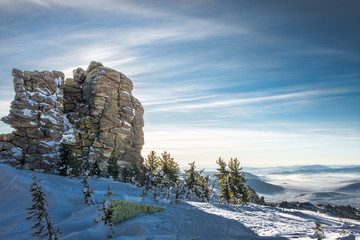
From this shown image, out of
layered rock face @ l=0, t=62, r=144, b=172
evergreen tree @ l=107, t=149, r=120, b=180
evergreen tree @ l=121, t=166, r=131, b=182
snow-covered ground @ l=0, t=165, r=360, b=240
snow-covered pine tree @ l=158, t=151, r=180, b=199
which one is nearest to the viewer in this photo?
snow-covered ground @ l=0, t=165, r=360, b=240

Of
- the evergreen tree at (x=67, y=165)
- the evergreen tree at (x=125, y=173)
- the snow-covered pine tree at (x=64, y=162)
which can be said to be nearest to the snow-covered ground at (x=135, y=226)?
the snow-covered pine tree at (x=64, y=162)

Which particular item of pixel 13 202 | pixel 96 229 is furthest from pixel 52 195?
pixel 96 229

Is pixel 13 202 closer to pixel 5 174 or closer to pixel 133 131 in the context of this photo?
pixel 5 174

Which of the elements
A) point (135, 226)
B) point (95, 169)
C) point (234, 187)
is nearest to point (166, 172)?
point (234, 187)

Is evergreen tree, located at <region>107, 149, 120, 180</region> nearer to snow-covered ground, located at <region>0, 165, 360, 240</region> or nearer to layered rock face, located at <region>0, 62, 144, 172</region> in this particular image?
layered rock face, located at <region>0, 62, 144, 172</region>

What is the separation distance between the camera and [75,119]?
81062 mm

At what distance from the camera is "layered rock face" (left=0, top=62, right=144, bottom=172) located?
59.9 metres

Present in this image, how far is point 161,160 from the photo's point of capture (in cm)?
4225

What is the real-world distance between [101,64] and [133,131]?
125 ft

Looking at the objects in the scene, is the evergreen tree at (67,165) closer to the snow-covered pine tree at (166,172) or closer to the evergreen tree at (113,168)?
the evergreen tree at (113,168)

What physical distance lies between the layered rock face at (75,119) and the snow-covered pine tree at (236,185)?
49.0 m

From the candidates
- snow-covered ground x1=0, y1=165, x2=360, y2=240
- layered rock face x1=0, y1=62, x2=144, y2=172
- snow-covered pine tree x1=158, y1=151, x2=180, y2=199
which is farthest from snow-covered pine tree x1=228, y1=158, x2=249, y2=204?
layered rock face x1=0, y1=62, x2=144, y2=172

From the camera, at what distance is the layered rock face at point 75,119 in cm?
5994

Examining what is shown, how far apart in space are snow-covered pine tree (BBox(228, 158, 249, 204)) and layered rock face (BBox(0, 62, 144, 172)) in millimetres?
48964
